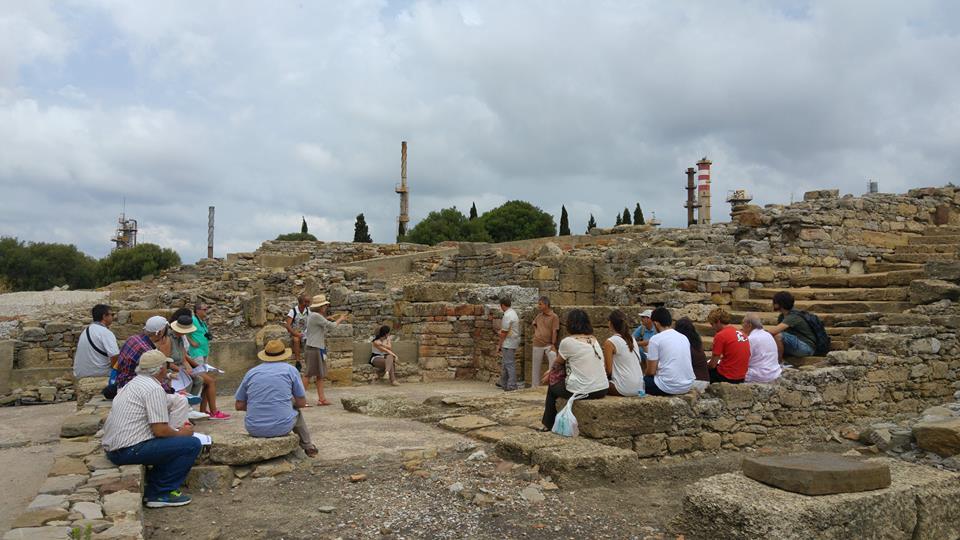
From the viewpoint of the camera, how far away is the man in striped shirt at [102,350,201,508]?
16.7ft

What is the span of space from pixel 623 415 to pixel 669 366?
0.79 m

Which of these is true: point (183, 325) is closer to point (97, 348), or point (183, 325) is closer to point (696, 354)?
point (97, 348)

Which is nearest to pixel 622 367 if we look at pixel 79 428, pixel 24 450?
pixel 79 428

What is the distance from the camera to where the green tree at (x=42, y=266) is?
42.1m

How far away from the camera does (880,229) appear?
13.3m

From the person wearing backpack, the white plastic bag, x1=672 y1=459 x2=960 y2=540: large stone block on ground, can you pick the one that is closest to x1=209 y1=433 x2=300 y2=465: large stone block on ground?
the white plastic bag

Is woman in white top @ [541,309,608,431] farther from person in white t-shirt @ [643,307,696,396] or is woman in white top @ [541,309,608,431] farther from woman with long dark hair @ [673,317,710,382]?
woman with long dark hair @ [673,317,710,382]

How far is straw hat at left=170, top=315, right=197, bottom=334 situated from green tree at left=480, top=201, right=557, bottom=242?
1536 inches

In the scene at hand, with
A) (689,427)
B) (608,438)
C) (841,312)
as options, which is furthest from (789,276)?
(608,438)

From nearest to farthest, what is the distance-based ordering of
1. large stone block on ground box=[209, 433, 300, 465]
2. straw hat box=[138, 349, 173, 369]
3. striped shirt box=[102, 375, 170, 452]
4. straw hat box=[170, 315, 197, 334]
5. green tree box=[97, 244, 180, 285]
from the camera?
striped shirt box=[102, 375, 170, 452] < straw hat box=[138, 349, 173, 369] < large stone block on ground box=[209, 433, 300, 465] < straw hat box=[170, 315, 197, 334] < green tree box=[97, 244, 180, 285]

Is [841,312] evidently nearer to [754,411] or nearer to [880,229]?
[754,411]

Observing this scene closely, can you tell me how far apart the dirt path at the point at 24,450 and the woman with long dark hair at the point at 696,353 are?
6.14m

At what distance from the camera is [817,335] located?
855cm

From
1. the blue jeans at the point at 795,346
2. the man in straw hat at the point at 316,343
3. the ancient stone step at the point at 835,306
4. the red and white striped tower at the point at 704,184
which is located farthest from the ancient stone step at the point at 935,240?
the red and white striped tower at the point at 704,184
